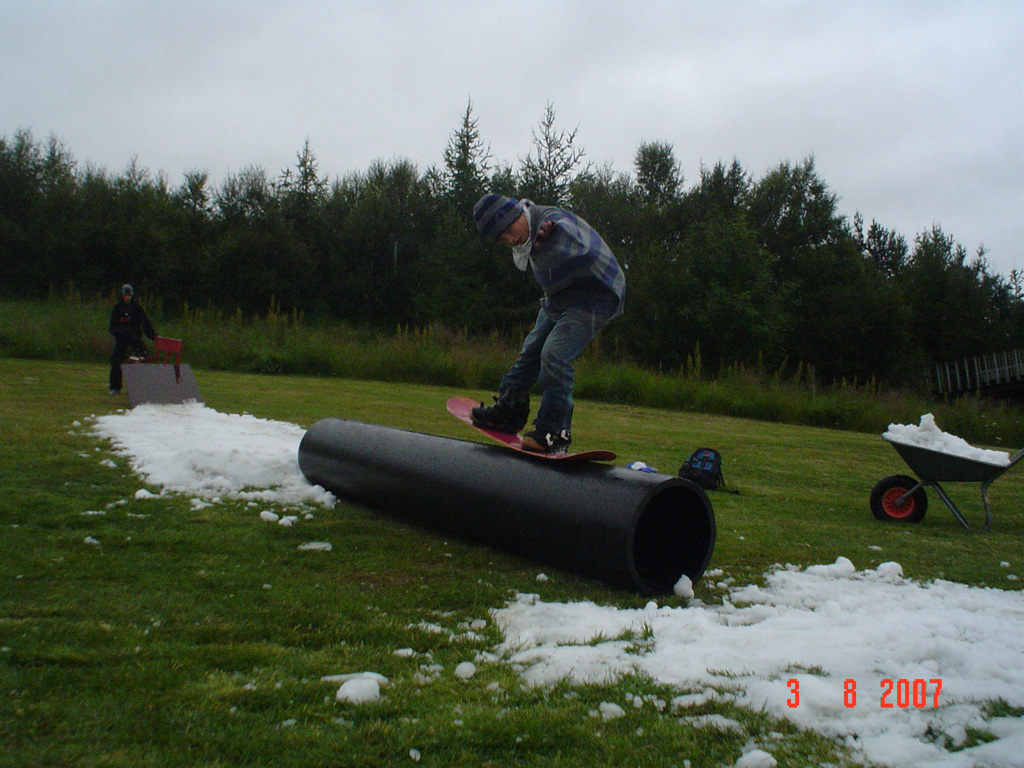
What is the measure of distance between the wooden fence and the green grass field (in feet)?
101

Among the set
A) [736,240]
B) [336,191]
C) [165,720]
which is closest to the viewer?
[165,720]

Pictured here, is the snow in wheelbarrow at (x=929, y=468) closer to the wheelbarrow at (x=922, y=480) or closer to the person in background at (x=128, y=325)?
the wheelbarrow at (x=922, y=480)

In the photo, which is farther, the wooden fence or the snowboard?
the wooden fence

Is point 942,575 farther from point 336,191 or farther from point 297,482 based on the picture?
point 336,191

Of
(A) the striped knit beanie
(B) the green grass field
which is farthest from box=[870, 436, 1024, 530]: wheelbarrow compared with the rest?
(A) the striped knit beanie

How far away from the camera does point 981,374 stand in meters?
34.1

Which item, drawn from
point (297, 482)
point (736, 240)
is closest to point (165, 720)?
point (297, 482)

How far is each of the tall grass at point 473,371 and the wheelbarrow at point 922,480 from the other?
1038 centimetres

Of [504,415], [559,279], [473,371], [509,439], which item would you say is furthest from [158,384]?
[473,371]

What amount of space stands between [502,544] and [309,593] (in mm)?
1243

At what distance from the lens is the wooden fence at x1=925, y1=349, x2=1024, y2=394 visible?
107 feet

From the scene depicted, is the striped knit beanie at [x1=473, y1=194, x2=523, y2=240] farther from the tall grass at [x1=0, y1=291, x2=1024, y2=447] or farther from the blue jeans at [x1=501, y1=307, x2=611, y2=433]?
the tall grass at [x1=0, y1=291, x2=1024, y2=447]

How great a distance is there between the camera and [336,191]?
1583 inches

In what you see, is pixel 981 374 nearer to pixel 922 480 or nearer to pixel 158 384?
pixel 922 480
